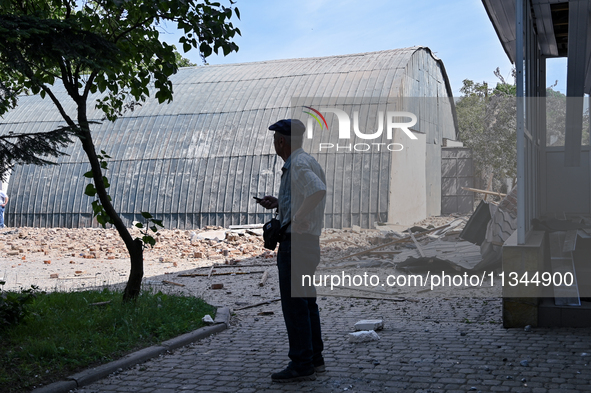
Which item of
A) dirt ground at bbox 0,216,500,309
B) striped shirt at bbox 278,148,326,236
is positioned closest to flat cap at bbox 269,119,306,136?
striped shirt at bbox 278,148,326,236

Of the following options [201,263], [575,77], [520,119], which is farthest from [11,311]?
[575,77]

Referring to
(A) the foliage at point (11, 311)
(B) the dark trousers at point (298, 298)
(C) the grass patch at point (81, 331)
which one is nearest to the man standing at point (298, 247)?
(B) the dark trousers at point (298, 298)

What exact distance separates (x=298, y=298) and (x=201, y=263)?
33.4 ft

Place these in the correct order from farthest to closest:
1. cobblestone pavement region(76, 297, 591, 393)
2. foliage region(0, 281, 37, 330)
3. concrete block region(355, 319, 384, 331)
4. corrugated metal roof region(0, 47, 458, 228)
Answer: corrugated metal roof region(0, 47, 458, 228) < concrete block region(355, 319, 384, 331) < foliage region(0, 281, 37, 330) < cobblestone pavement region(76, 297, 591, 393)

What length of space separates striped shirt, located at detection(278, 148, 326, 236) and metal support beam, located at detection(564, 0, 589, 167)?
5721mm

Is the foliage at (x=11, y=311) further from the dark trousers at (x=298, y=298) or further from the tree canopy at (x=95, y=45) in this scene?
the dark trousers at (x=298, y=298)

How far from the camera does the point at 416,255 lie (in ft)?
38.6

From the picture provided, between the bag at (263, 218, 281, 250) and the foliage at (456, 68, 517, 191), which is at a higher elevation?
the foliage at (456, 68, 517, 191)

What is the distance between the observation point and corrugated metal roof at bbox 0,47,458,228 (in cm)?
1931

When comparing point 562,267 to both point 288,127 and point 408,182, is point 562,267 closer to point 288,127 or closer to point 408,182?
point 288,127

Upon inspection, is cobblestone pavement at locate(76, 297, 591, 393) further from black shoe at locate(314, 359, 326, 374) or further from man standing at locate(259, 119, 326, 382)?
man standing at locate(259, 119, 326, 382)

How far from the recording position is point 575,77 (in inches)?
388

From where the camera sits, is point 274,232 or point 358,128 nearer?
point 274,232

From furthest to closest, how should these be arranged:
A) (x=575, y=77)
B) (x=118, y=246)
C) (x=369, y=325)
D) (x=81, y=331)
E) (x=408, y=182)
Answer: (x=408, y=182) < (x=118, y=246) < (x=575, y=77) < (x=369, y=325) < (x=81, y=331)
